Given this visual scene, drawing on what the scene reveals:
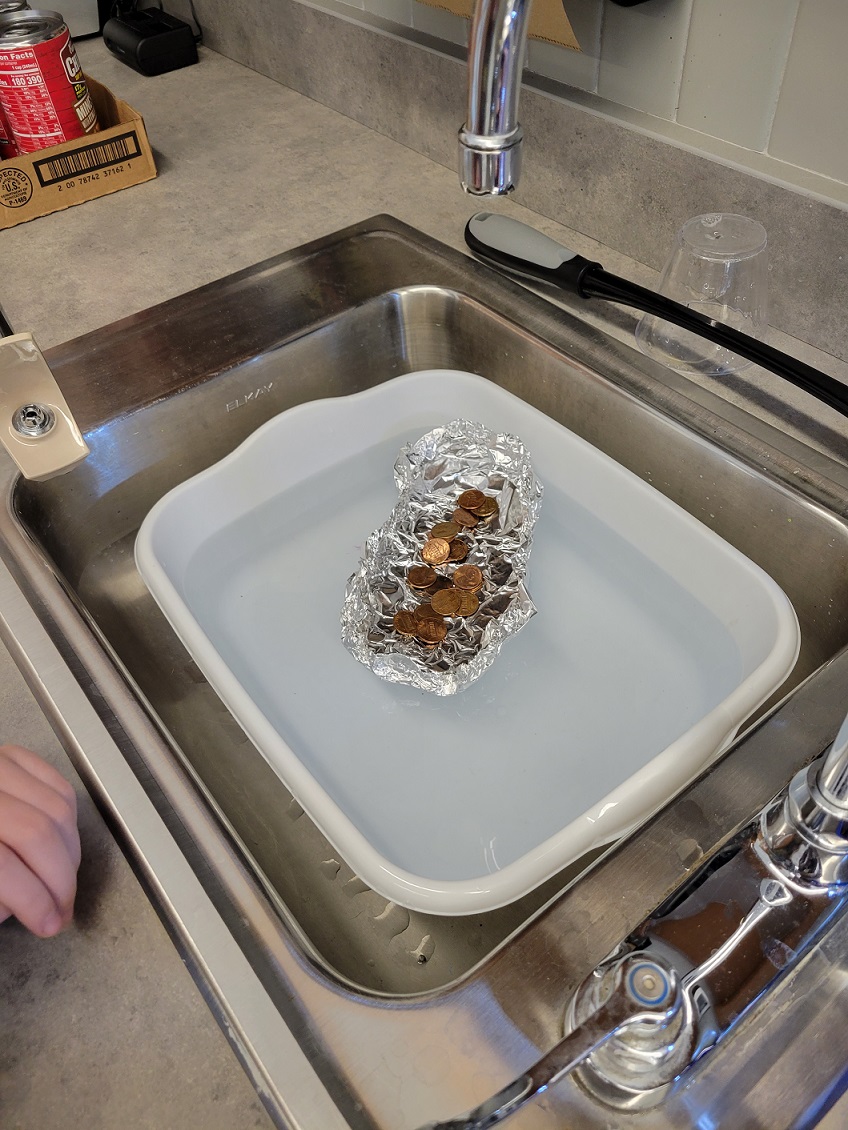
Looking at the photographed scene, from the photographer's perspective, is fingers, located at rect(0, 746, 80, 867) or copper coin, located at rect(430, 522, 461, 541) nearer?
fingers, located at rect(0, 746, 80, 867)

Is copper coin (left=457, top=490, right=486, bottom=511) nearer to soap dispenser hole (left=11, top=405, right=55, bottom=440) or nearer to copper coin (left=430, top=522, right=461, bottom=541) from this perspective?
copper coin (left=430, top=522, right=461, bottom=541)

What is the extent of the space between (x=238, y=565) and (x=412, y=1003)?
343 millimetres

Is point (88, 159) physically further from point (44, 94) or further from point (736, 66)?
point (736, 66)

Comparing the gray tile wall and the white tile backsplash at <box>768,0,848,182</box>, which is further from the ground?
the white tile backsplash at <box>768,0,848,182</box>

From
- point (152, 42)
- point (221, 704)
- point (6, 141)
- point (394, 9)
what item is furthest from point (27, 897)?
point (152, 42)

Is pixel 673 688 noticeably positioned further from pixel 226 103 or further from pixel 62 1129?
pixel 226 103

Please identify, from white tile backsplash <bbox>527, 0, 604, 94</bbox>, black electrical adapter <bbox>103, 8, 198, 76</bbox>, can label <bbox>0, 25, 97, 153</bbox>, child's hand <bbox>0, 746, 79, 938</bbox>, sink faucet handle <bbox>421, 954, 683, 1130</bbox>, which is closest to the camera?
sink faucet handle <bbox>421, 954, 683, 1130</bbox>

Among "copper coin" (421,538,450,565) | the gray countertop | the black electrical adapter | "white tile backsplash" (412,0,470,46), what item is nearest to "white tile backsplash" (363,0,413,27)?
"white tile backsplash" (412,0,470,46)

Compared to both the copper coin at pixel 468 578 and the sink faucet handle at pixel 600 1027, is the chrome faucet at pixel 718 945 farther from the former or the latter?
the copper coin at pixel 468 578

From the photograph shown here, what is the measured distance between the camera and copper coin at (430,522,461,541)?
584 millimetres

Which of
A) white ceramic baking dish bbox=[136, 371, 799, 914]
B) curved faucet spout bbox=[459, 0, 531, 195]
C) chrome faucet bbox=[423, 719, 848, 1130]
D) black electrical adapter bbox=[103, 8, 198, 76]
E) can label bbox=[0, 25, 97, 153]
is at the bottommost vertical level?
white ceramic baking dish bbox=[136, 371, 799, 914]

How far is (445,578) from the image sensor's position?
1.89ft

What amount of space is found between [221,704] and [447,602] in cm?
17

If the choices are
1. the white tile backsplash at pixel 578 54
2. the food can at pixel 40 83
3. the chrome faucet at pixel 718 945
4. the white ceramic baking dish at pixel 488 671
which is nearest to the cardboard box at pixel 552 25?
the white tile backsplash at pixel 578 54
